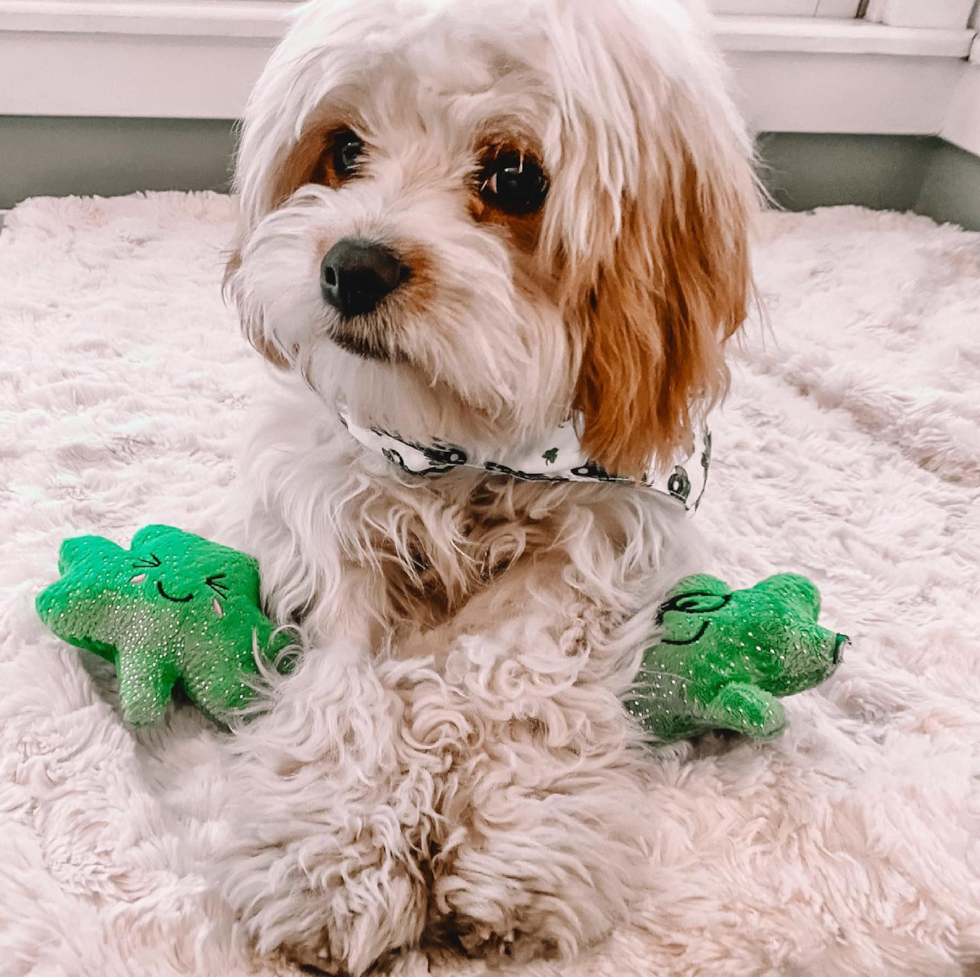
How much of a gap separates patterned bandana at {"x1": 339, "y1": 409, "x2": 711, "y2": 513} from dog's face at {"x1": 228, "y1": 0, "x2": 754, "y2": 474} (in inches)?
1.0

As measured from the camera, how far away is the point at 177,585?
2.70 ft

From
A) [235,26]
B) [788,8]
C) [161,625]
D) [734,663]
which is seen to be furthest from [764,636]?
[788,8]

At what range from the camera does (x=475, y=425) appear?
2.65ft

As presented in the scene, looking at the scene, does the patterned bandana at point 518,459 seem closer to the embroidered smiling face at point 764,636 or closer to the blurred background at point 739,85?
the embroidered smiling face at point 764,636

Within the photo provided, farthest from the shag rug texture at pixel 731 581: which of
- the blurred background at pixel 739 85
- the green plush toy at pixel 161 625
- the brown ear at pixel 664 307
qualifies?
the brown ear at pixel 664 307

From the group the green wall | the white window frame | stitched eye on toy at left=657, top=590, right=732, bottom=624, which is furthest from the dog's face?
the white window frame

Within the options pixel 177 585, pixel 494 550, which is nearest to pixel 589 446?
pixel 494 550

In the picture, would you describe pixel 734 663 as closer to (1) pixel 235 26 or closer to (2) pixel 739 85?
(2) pixel 739 85

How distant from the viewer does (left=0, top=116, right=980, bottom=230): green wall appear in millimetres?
1962

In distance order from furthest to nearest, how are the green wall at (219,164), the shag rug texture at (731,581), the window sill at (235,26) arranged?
the green wall at (219,164)
the window sill at (235,26)
the shag rug texture at (731,581)

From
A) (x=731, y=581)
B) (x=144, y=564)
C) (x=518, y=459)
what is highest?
(x=518, y=459)

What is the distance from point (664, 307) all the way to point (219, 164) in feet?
5.06

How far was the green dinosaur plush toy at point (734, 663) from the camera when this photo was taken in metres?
0.75

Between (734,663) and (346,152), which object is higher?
(346,152)
